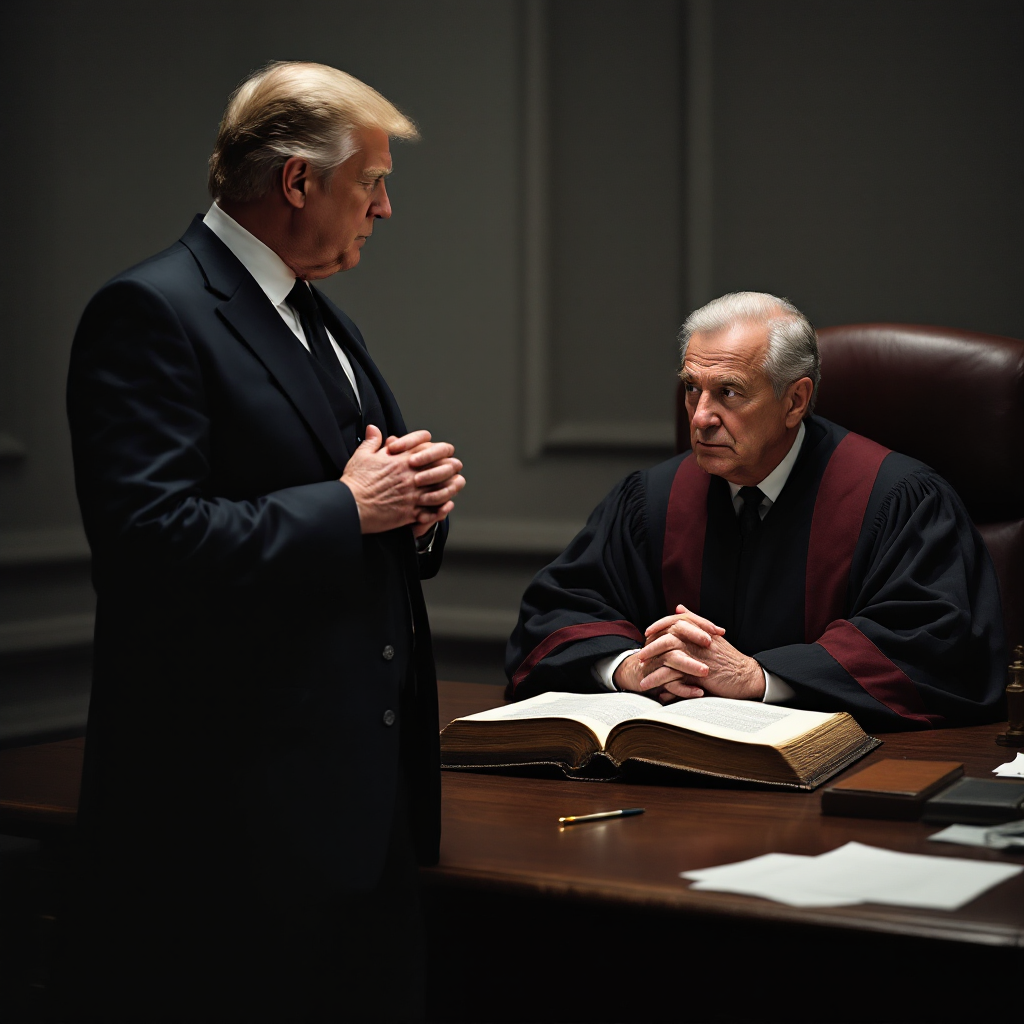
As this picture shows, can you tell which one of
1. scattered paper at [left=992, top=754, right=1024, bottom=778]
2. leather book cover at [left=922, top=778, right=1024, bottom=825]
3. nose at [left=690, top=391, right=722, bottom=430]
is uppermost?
nose at [left=690, top=391, right=722, bottom=430]

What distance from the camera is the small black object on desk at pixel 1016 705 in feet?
7.30

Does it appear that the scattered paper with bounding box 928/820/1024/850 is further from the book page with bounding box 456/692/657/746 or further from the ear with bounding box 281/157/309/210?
the ear with bounding box 281/157/309/210

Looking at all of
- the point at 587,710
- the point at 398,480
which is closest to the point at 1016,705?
the point at 587,710

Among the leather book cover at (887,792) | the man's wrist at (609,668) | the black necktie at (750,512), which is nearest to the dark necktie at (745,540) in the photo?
the black necktie at (750,512)

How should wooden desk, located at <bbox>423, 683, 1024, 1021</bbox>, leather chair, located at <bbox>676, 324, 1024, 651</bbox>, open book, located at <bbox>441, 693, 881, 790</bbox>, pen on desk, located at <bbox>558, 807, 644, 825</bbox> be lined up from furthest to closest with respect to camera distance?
leather chair, located at <bbox>676, 324, 1024, 651</bbox> → open book, located at <bbox>441, 693, 881, 790</bbox> → pen on desk, located at <bbox>558, 807, 644, 825</bbox> → wooden desk, located at <bbox>423, 683, 1024, 1021</bbox>

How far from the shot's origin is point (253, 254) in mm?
1709

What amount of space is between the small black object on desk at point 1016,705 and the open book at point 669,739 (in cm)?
23

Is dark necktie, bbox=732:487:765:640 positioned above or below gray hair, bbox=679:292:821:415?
below

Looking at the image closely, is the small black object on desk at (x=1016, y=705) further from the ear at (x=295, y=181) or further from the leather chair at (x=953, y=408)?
the ear at (x=295, y=181)

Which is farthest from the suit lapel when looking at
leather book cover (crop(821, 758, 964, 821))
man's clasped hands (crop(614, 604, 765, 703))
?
man's clasped hands (crop(614, 604, 765, 703))

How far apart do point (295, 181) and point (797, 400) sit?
1.55m

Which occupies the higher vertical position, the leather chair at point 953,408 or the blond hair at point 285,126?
the blond hair at point 285,126

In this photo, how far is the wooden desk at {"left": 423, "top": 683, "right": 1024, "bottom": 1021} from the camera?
4.76ft

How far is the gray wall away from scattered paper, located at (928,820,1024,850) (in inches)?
84.0
